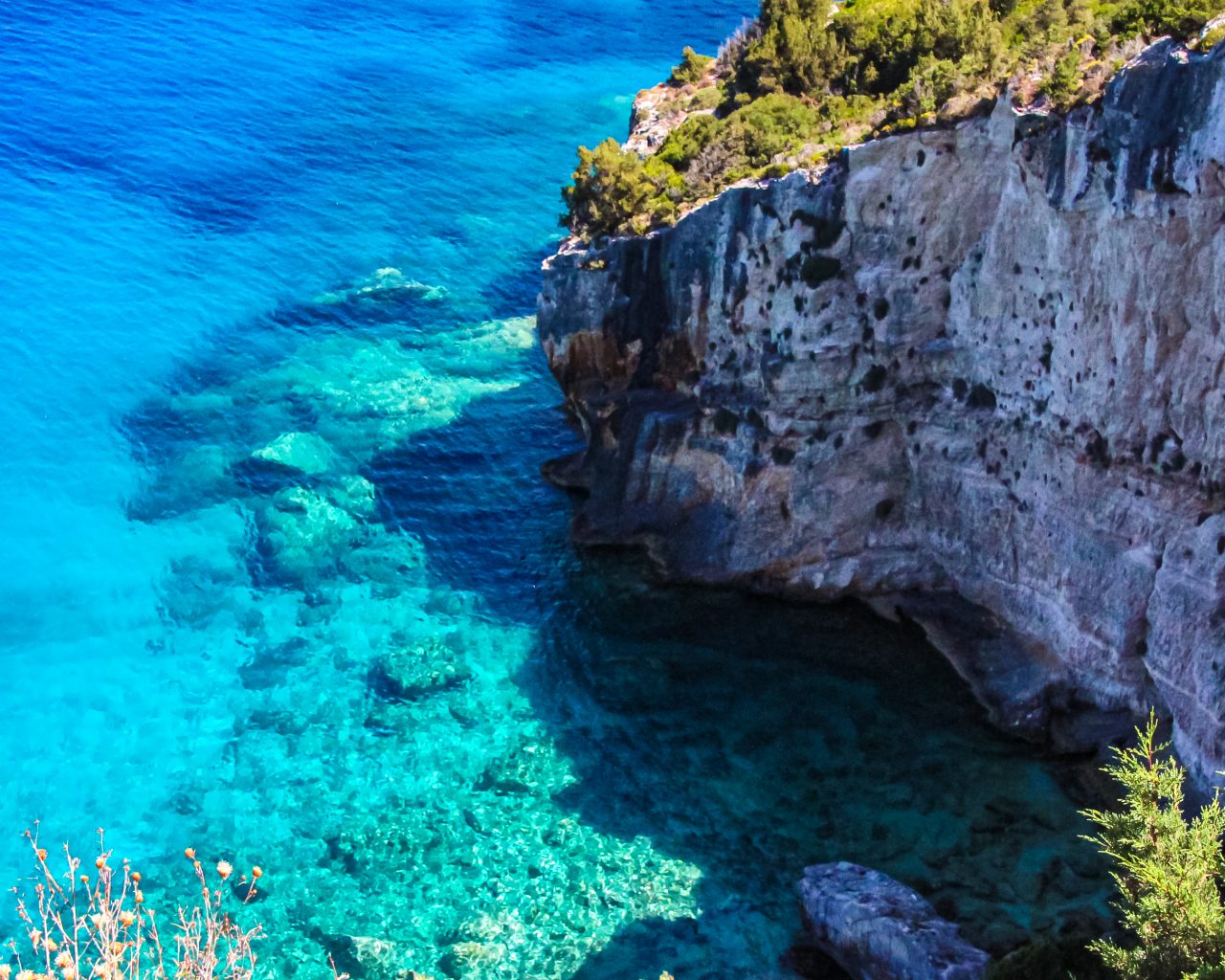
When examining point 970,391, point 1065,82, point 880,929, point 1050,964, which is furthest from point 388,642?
point 1065,82

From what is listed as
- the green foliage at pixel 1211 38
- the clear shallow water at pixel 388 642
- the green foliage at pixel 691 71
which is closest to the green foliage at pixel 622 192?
the clear shallow water at pixel 388 642

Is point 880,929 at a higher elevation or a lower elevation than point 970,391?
lower

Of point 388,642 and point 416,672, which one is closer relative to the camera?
point 416,672

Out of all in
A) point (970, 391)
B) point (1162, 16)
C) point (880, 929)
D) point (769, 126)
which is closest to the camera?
point (880, 929)

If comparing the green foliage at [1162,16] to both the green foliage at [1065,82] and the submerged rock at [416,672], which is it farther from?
the submerged rock at [416,672]

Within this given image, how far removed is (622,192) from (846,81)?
909 centimetres

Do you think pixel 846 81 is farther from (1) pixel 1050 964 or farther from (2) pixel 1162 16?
A: (1) pixel 1050 964

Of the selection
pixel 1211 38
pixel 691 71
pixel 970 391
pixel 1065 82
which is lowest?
pixel 970 391

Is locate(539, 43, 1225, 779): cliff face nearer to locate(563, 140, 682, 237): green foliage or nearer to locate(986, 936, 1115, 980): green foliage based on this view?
locate(563, 140, 682, 237): green foliage

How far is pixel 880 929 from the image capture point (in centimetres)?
2906

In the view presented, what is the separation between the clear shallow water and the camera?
32.5m

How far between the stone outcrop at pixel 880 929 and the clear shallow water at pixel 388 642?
1232mm

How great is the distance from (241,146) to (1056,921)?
6045 cm

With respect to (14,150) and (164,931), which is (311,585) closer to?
(164,931)
